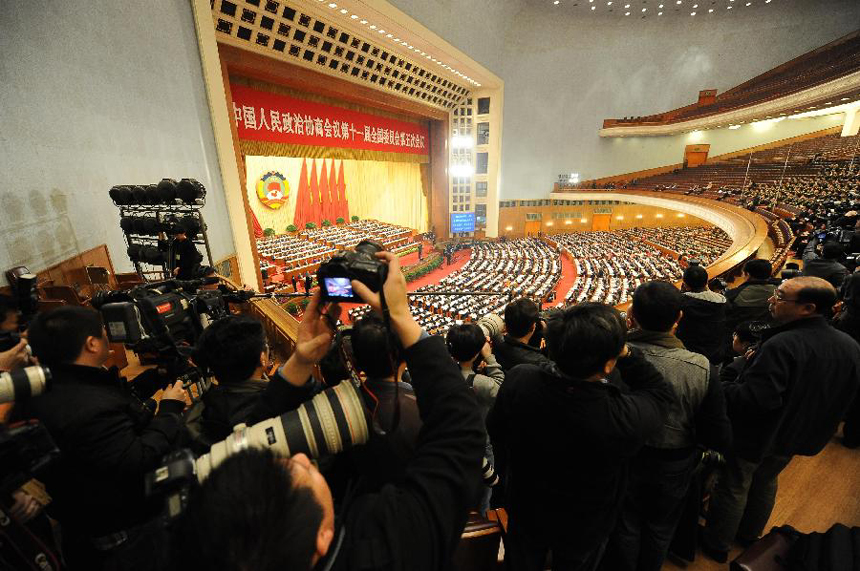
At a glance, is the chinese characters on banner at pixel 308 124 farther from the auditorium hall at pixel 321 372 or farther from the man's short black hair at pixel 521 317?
the man's short black hair at pixel 521 317

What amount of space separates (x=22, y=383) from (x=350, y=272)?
89 centimetres

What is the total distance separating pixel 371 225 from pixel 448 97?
700 cm

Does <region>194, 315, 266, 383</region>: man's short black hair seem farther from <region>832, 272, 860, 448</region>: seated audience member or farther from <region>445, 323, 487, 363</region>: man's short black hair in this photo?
<region>832, 272, 860, 448</region>: seated audience member

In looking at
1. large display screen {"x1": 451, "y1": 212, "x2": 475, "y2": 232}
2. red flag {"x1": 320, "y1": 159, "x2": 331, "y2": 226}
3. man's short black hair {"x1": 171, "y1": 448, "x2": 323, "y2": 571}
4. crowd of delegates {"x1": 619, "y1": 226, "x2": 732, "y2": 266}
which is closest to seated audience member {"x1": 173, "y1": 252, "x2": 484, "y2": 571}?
man's short black hair {"x1": 171, "y1": 448, "x2": 323, "y2": 571}

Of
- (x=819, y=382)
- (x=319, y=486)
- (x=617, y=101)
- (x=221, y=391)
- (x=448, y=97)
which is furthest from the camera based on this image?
(x=617, y=101)

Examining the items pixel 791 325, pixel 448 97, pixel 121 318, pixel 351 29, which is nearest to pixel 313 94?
pixel 351 29

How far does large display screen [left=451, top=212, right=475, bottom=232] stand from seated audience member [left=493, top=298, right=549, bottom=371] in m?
16.8

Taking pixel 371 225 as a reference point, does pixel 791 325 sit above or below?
above

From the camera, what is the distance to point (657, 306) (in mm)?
1312

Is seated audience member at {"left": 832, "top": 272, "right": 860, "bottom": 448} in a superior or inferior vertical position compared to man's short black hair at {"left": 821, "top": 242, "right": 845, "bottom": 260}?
inferior

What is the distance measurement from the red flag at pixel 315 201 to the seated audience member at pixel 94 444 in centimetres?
1753

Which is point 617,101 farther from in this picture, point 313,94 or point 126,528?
point 126,528

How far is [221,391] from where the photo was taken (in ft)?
4.11

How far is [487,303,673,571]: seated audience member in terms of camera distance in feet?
3.33
